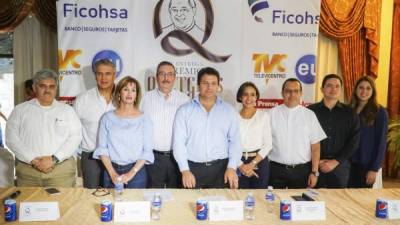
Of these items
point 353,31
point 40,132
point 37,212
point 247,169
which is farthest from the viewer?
point 353,31

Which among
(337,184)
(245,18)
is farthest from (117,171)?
(245,18)

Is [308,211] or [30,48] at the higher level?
[30,48]

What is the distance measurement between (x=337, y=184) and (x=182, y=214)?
5.38 feet

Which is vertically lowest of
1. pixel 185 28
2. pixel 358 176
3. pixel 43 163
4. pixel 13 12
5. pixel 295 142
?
pixel 358 176

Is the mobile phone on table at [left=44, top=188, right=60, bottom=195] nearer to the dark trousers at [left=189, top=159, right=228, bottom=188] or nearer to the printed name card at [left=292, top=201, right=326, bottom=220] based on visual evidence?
the dark trousers at [left=189, top=159, right=228, bottom=188]

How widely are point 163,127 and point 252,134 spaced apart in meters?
0.72

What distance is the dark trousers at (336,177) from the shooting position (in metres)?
3.00

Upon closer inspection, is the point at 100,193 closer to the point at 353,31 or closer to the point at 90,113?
the point at 90,113

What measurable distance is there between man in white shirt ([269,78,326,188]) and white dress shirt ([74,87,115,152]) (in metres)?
1.36

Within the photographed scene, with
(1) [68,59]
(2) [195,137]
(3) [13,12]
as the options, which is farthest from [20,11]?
(2) [195,137]

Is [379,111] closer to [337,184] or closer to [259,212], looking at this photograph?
[337,184]

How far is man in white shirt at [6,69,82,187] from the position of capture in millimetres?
2648

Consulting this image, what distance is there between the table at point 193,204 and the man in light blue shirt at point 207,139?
40cm

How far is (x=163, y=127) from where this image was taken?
3.01 meters
